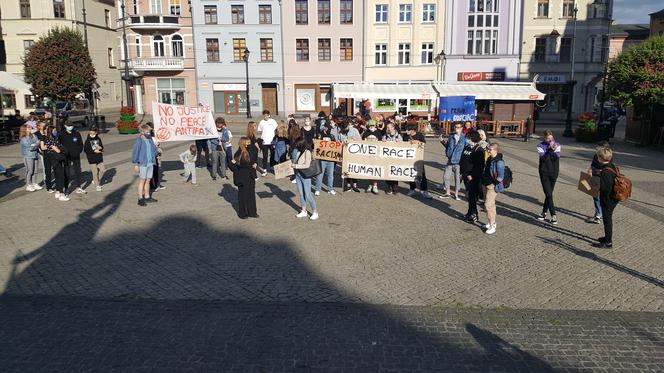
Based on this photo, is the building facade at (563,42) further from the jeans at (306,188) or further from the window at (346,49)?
the jeans at (306,188)

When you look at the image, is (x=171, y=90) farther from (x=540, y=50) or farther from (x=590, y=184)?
(x=590, y=184)

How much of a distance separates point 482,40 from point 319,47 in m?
14.0

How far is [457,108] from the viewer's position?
96.8 ft

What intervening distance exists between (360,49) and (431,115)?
581 inches

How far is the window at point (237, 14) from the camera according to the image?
45219 millimetres

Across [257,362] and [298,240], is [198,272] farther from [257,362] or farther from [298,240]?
[257,362]

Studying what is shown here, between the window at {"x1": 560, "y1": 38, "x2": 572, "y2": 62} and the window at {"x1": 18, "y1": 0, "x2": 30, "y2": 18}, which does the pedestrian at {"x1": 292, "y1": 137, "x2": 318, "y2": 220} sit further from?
the window at {"x1": 18, "y1": 0, "x2": 30, "y2": 18}

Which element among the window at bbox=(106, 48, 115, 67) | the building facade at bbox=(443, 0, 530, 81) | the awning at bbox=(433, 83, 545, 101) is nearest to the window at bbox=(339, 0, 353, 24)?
the building facade at bbox=(443, 0, 530, 81)

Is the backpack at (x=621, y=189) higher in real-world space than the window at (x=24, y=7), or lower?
lower

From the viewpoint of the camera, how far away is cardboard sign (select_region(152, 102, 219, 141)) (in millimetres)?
14039

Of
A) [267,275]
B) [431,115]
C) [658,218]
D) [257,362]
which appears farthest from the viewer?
[431,115]

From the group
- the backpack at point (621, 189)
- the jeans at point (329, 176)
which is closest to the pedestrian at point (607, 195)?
the backpack at point (621, 189)

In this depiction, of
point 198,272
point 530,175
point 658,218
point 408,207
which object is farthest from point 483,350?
point 530,175

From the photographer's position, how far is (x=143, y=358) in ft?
17.6
